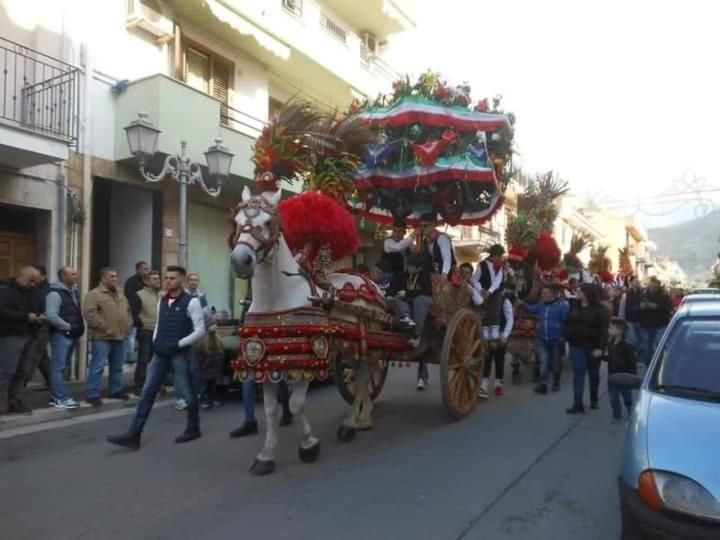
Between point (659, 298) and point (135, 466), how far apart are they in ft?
30.6

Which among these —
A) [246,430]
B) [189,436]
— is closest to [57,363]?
[189,436]

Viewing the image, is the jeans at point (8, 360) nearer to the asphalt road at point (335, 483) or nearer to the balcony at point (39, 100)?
the asphalt road at point (335, 483)

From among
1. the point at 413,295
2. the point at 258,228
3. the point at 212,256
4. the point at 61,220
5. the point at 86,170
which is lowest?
the point at 413,295

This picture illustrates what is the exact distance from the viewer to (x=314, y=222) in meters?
5.80

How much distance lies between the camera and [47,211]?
10.8m

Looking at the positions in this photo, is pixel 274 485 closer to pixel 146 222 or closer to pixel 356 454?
pixel 356 454

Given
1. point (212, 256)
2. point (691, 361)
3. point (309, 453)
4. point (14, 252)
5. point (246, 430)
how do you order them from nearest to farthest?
1. point (691, 361)
2. point (309, 453)
3. point (246, 430)
4. point (14, 252)
5. point (212, 256)

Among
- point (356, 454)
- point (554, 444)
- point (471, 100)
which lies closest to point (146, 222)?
point (471, 100)

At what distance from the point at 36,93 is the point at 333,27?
10.7 meters

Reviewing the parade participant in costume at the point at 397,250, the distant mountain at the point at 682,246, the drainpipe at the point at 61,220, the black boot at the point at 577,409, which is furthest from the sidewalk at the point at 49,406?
the distant mountain at the point at 682,246

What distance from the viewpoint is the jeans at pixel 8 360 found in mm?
7539

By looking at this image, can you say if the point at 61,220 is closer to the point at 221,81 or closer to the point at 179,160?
the point at 179,160

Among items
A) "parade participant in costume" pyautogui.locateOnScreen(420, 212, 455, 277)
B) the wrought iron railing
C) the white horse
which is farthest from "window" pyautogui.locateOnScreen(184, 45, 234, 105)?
the white horse

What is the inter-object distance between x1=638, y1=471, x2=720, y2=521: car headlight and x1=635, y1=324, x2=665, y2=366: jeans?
8854 mm
